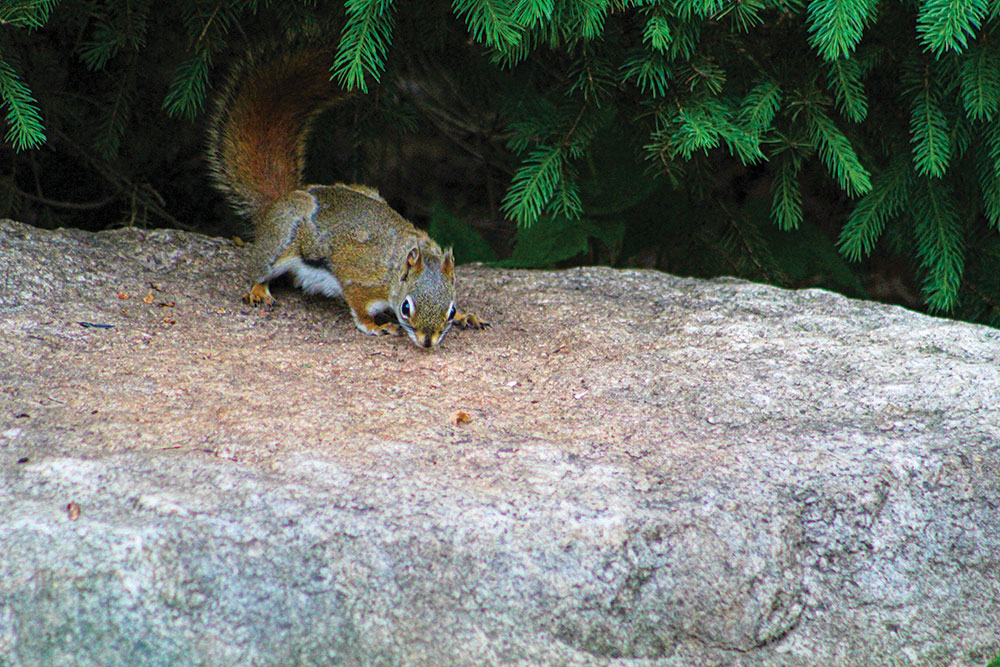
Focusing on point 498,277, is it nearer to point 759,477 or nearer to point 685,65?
point 685,65

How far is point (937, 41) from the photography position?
2.30 m

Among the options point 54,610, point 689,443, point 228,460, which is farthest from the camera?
point 689,443

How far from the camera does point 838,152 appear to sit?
2.67 metres

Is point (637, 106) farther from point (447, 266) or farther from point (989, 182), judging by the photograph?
point (989, 182)

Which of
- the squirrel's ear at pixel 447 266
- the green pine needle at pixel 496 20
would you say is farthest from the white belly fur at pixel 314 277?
the green pine needle at pixel 496 20

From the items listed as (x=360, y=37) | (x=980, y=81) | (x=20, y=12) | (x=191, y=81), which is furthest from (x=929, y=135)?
(x=20, y=12)

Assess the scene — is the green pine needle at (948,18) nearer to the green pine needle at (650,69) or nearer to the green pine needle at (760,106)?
the green pine needle at (760,106)

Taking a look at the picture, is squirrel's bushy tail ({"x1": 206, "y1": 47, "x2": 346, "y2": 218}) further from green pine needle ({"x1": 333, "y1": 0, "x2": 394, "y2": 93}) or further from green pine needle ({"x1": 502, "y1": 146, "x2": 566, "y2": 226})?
green pine needle ({"x1": 502, "y1": 146, "x2": 566, "y2": 226})

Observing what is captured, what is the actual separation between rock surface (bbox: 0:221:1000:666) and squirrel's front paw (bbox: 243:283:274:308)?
316mm

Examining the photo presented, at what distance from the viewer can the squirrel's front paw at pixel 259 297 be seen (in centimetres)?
265

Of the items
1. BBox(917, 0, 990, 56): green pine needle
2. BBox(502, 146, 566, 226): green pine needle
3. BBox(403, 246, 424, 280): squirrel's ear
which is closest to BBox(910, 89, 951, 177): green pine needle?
BBox(917, 0, 990, 56): green pine needle

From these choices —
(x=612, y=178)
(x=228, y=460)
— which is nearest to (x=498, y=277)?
(x=612, y=178)

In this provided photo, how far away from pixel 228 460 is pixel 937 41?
6.26ft

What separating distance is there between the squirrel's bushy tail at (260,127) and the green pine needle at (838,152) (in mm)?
1438
